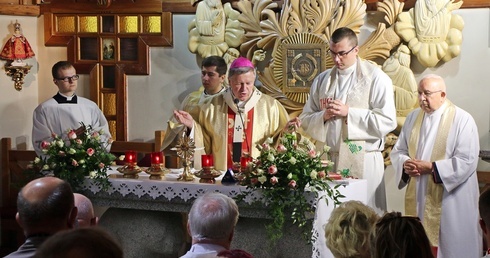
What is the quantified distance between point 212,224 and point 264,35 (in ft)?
15.7

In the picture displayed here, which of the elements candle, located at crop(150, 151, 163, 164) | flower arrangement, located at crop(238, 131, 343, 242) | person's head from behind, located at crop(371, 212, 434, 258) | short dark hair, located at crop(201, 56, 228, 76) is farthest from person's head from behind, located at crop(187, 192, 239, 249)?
short dark hair, located at crop(201, 56, 228, 76)

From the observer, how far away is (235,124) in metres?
6.92

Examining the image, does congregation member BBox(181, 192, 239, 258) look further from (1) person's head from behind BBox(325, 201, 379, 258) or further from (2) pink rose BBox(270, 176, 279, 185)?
(2) pink rose BBox(270, 176, 279, 185)

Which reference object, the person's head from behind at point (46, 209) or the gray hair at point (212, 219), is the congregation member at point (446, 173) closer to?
the gray hair at point (212, 219)

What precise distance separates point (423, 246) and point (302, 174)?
239cm

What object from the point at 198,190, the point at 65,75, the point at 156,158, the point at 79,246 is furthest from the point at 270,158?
the point at 79,246

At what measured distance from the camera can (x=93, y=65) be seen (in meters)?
9.36

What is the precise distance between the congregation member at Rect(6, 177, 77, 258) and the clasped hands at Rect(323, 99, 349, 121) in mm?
3637

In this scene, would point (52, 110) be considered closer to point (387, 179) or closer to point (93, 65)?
point (93, 65)

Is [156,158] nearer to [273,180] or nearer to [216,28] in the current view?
[273,180]

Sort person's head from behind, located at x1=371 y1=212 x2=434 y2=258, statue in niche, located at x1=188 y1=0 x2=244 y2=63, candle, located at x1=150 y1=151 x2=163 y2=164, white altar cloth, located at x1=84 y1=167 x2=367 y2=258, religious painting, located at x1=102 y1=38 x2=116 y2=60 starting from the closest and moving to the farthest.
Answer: person's head from behind, located at x1=371 y1=212 x2=434 y2=258 → white altar cloth, located at x1=84 y1=167 x2=367 y2=258 → candle, located at x1=150 y1=151 x2=163 y2=164 → statue in niche, located at x1=188 y1=0 x2=244 y2=63 → religious painting, located at x1=102 y1=38 x2=116 y2=60

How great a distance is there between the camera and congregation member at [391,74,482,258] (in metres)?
6.66

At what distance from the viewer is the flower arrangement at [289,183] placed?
5660mm

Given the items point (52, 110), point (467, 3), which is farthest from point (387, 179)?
point (52, 110)
